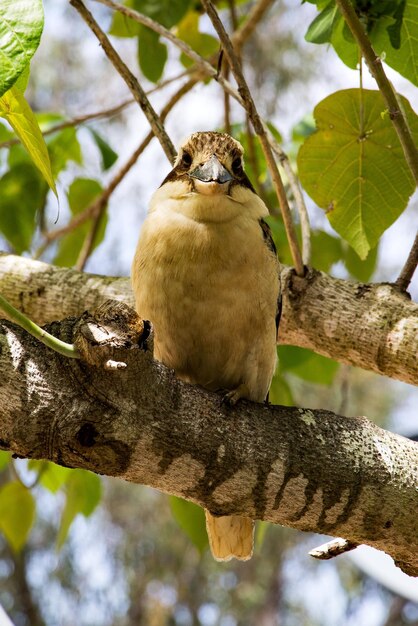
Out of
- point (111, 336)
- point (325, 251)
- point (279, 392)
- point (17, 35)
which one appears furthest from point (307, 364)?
point (17, 35)

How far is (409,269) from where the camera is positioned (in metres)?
2.09

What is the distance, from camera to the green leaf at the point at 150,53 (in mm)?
2799

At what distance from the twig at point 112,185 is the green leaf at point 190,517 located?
33.5 inches

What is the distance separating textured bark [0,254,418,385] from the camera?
204 centimetres

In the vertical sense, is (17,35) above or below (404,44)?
below

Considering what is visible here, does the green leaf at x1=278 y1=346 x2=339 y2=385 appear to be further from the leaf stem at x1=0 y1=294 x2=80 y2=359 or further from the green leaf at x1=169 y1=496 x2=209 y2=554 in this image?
the leaf stem at x1=0 y1=294 x2=80 y2=359

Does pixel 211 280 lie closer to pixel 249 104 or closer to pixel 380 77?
pixel 249 104

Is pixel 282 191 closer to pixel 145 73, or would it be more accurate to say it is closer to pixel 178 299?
pixel 178 299

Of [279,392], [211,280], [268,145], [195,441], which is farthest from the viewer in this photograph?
[279,392]

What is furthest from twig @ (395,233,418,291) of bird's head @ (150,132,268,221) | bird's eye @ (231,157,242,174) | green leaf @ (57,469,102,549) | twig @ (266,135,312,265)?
green leaf @ (57,469,102,549)

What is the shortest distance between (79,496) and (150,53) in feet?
4.27

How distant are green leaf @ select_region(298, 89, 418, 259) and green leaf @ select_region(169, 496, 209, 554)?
2.73 feet

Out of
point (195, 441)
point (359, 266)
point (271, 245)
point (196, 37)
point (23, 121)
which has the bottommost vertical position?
point (195, 441)

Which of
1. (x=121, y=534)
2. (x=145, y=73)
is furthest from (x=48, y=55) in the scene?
(x=145, y=73)
